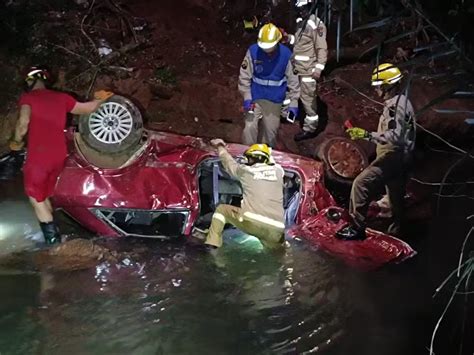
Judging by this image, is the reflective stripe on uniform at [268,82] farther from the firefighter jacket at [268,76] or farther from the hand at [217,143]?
the hand at [217,143]

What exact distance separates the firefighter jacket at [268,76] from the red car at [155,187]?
173 cm

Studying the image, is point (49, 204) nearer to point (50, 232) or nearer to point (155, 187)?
point (50, 232)

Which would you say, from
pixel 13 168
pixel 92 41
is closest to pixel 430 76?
pixel 13 168

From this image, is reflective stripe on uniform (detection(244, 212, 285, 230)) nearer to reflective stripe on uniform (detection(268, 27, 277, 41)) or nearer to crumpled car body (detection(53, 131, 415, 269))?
crumpled car body (detection(53, 131, 415, 269))

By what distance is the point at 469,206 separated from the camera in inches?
328

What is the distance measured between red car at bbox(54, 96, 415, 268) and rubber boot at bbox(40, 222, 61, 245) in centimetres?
41

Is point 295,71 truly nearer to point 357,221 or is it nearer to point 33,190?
point 357,221

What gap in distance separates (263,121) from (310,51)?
130cm

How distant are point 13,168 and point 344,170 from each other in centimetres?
447

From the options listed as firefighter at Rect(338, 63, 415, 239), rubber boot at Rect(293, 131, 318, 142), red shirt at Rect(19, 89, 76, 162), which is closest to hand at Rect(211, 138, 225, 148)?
red shirt at Rect(19, 89, 76, 162)

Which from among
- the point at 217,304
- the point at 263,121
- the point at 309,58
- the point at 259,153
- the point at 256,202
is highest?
the point at 309,58

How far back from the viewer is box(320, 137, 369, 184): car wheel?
27.7 feet

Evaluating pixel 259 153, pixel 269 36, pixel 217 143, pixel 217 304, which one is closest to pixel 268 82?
pixel 269 36

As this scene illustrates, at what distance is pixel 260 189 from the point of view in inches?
243
